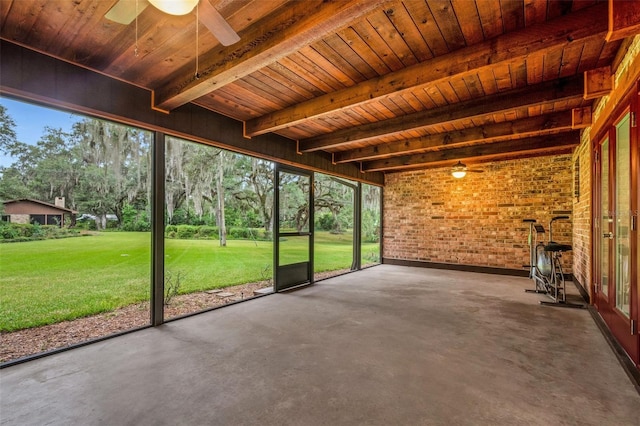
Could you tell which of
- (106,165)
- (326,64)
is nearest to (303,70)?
(326,64)

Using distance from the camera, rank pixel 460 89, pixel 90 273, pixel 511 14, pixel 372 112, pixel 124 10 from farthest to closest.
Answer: pixel 90 273
pixel 372 112
pixel 460 89
pixel 511 14
pixel 124 10

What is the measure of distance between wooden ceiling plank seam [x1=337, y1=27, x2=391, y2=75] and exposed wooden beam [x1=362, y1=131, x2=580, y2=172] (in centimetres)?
393

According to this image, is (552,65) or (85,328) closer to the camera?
(552,65)

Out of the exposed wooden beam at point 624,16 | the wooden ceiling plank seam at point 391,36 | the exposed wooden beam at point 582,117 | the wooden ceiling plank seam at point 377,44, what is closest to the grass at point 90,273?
the wooden ceiling plank seam at point 377,44

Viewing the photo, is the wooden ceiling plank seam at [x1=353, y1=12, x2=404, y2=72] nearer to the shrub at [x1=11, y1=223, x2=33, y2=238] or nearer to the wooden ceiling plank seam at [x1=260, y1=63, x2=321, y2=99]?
the wooden ceiling plank seam at [x1=260, y1=63, x2=321, y2=99]

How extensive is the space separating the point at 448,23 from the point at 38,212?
16.1 ft

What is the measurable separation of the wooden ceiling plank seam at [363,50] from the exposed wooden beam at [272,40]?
41 cm

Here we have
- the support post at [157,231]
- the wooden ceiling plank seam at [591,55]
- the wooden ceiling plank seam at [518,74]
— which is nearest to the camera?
the wooden ceiling plank seam at [591,55]

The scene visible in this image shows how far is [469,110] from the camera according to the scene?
12.4 ft

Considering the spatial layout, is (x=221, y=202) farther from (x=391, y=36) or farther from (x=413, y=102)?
(x=391, y=36)

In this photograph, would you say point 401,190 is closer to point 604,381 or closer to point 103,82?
point 604,381

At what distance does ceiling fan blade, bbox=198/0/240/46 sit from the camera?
1494mm

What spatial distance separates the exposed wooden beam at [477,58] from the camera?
84.1 inches

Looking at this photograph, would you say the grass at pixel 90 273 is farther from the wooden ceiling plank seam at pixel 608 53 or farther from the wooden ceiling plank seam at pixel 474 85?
the wooden ceiling plank seam at pixel 608 53
